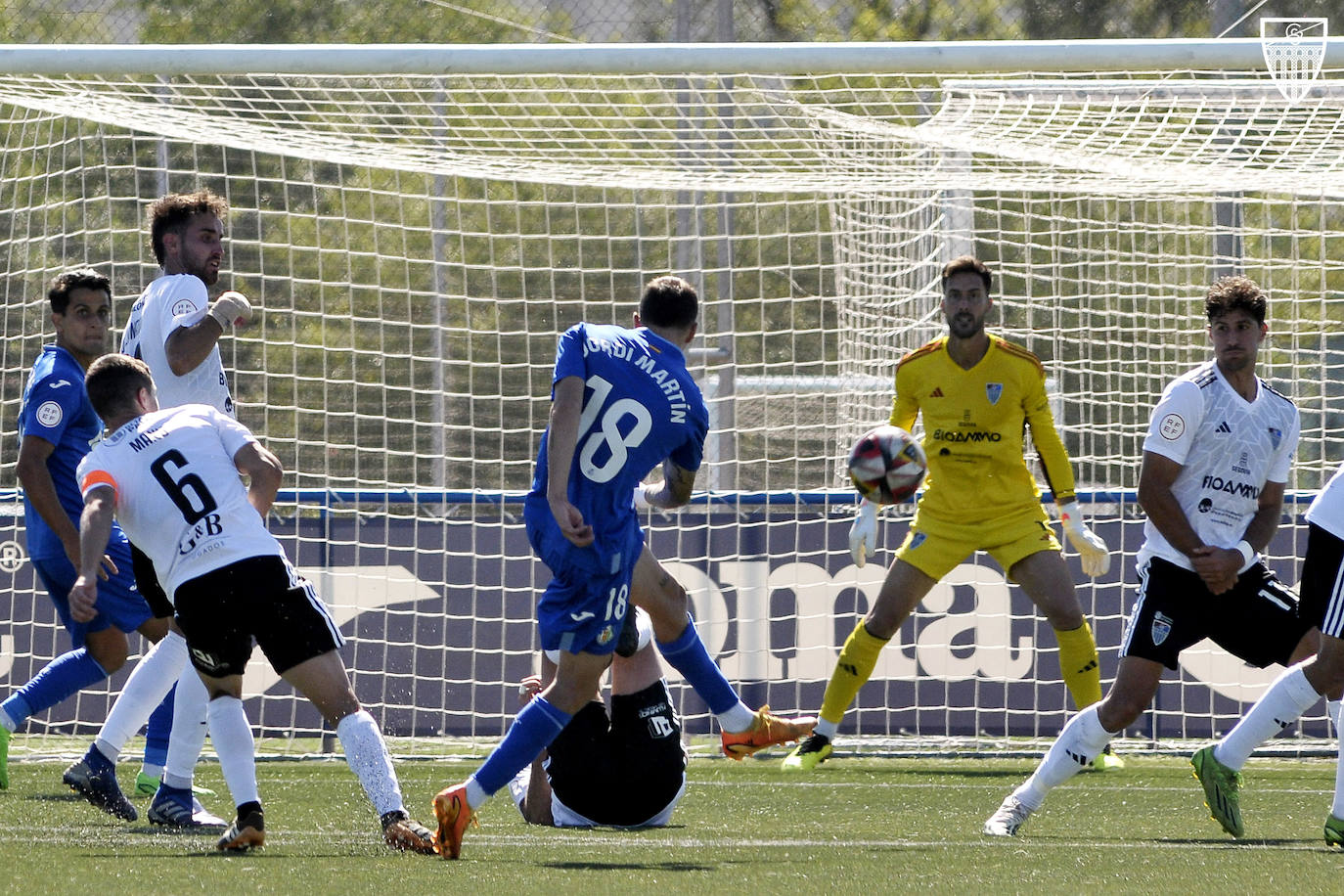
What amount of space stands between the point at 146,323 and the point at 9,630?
12.1 ft

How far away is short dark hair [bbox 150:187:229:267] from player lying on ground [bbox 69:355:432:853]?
1339mm

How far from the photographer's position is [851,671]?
8.02 meters

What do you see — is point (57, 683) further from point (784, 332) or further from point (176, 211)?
point (784, 332)

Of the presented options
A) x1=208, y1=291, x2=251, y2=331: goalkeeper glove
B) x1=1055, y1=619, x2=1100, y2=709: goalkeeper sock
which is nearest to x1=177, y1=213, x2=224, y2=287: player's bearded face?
x1=208, y1=291, x2=251, y2=331: goalkeeper glove

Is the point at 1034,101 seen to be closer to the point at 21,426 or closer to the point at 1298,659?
the point at 1298,659

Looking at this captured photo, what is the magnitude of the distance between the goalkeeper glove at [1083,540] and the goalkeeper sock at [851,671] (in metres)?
0.92

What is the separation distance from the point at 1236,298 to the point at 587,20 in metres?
12.3

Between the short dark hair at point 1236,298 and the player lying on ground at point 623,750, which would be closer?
the player lying on ground at point 623,750

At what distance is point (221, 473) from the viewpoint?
5.24m

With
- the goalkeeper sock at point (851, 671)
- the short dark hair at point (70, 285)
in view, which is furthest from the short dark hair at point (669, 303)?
the goalkeeper sock at point (851, 671)

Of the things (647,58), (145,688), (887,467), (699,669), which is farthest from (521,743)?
(647,58)

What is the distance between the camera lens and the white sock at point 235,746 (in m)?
5.15

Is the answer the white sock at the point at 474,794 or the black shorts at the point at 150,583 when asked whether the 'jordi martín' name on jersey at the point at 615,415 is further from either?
the black shorts at the point at 150,583

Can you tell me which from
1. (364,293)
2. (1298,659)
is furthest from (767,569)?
(364,293)
